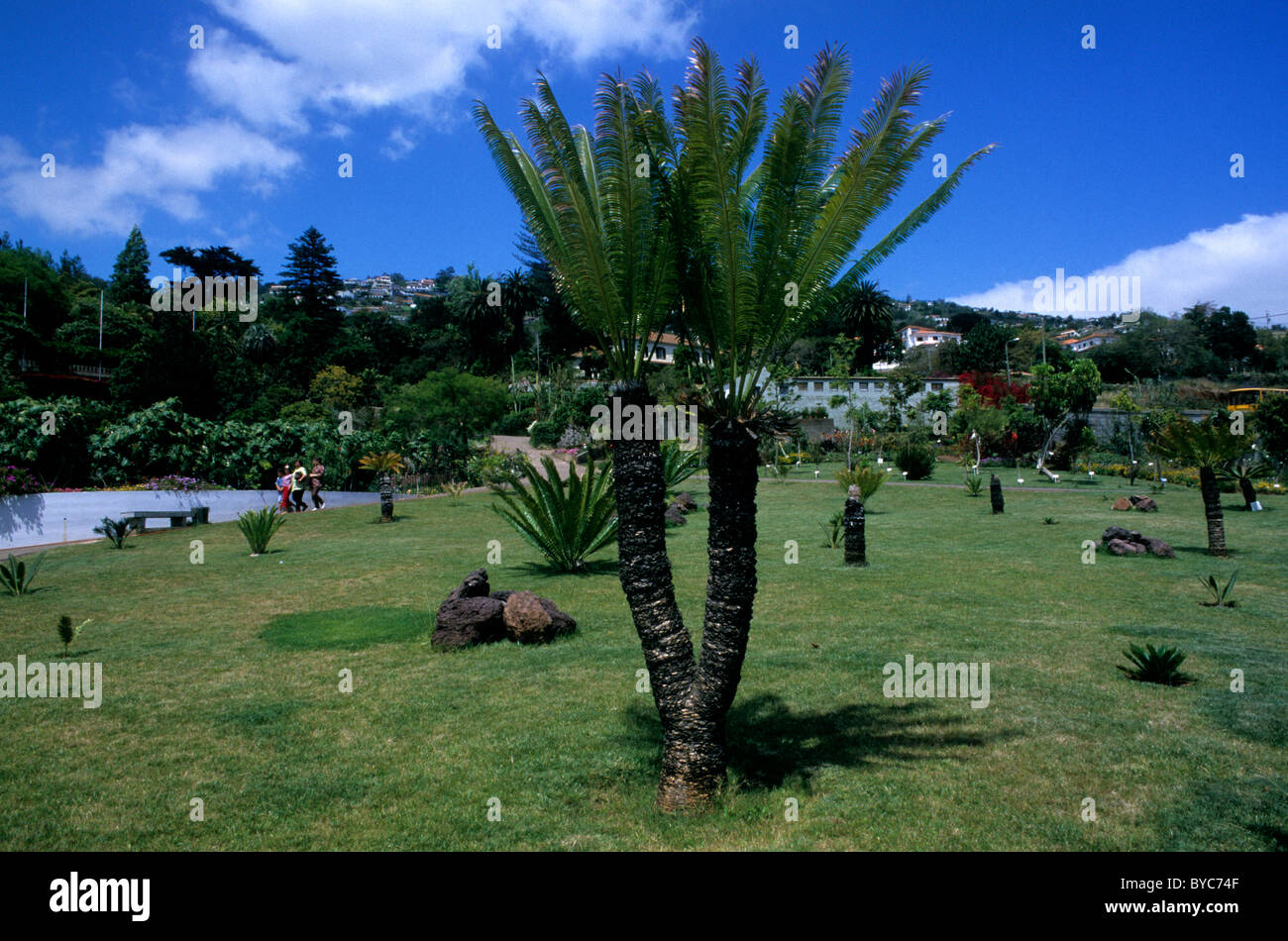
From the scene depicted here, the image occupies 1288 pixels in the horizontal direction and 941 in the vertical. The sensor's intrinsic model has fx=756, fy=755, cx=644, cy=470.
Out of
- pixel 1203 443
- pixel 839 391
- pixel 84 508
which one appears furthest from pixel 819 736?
pixel 839 391

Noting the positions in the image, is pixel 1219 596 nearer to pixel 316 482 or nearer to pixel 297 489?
pixel 316 482

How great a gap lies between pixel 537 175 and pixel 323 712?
194 inches

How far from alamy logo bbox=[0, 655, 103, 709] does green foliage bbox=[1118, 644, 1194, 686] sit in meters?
9.82

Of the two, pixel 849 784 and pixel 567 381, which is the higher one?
pixel 567 381

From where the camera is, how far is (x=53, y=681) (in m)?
7.52

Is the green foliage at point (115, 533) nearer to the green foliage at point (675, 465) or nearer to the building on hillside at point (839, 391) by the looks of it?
the green foliage at point (675, 465)

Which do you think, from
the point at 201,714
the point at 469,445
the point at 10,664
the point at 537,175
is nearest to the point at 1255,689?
the point at 537,175

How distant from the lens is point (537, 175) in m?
4.95
